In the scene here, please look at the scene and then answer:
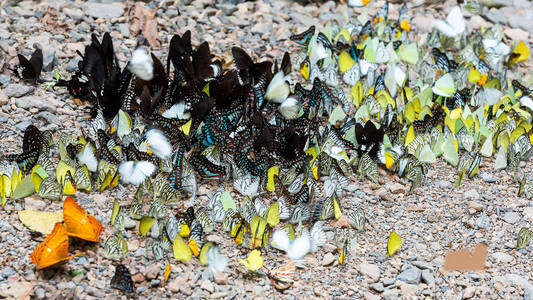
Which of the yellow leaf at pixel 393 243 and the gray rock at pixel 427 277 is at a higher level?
the yellow leaf at pixel 393 243

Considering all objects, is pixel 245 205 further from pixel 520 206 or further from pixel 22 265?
pixel 520 206

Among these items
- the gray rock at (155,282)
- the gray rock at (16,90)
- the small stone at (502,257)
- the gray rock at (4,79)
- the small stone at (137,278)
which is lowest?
the small stone at (502,257)

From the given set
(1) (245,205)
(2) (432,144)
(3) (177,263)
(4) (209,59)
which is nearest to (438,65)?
(2) (432,144)

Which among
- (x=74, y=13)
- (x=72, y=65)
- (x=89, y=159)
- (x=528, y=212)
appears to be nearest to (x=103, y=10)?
(x=74, y=13)

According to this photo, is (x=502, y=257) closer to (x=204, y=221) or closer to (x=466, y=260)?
(x=466, y=260)

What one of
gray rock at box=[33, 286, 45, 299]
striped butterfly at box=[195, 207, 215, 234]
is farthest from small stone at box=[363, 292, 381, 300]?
gray rock at box=[33, 286, 45, 299]

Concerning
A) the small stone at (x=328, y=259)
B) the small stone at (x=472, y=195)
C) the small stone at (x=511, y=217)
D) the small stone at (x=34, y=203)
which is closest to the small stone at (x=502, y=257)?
the small stone at (x=511, y=217)

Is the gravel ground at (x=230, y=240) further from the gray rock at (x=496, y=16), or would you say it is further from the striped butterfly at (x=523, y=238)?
the gray rock at (x=496, y=16)

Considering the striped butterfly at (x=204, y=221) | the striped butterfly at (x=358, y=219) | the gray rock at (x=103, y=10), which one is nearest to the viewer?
the striped butterfly at (x=204, y=221)
